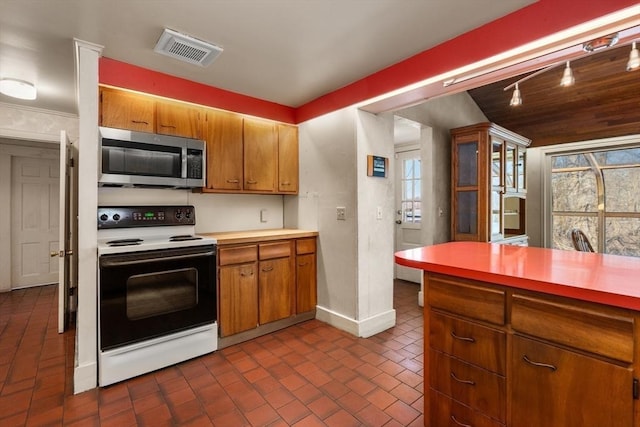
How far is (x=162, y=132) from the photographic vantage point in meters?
2.58

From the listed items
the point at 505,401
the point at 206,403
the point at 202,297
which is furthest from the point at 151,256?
the point at 505,401

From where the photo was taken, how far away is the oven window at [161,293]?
2.20m

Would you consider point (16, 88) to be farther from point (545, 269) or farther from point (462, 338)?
point (545, 269)

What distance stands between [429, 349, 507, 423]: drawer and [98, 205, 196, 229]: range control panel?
2.32 metres

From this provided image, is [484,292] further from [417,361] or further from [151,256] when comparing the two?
[151,256]

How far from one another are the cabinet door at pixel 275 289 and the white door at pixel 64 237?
188 cm

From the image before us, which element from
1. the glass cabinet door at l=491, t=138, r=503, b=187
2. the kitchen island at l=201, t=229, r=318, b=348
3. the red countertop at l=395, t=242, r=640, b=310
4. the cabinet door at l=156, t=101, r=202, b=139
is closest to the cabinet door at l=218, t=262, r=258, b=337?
the kitchen island at l=201, t=229, r=318, b=348

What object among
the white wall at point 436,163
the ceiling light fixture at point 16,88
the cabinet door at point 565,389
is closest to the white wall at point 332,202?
the white wall at point 436,163

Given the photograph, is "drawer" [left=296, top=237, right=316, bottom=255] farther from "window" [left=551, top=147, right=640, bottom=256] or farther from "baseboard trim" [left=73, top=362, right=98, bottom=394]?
"window" [left=551, top=147, right=640, bottom=256]

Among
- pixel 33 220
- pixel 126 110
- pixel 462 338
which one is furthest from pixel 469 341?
pixel 33 220

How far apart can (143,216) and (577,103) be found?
530 centimetres

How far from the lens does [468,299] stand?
1.45 metres

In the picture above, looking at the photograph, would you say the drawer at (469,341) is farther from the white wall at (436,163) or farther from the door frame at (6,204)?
the door frame at (6,204)

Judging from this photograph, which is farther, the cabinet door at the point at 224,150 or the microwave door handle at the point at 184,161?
the cabinet door at the point at 224,150
